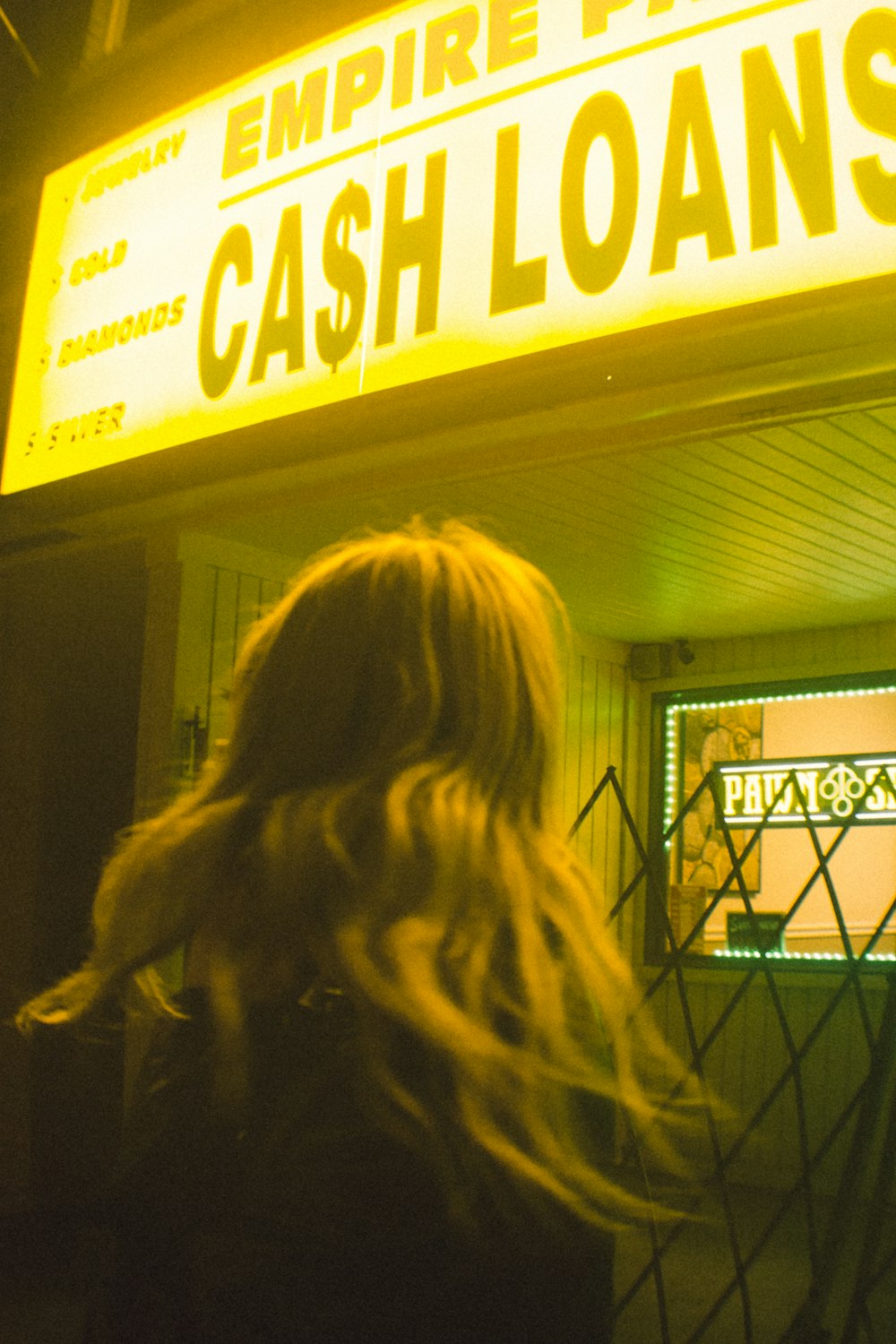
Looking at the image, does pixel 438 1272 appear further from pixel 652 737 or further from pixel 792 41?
pixel 652 737

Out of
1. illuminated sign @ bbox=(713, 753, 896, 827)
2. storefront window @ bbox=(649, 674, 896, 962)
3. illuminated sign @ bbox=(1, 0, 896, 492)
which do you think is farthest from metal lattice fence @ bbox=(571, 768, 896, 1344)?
illuminated sign @ bbox=(1, 0, 896, 492)

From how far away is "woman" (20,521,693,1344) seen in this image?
863 millimetres

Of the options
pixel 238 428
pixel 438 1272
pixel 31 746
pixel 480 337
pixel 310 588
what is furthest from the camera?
pixel 31 746

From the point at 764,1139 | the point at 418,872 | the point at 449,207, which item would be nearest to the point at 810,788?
the point at 764,1139

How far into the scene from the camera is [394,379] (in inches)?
85.2

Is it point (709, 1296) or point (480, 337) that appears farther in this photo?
point (709, 1296)

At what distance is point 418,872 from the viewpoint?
0.96 m

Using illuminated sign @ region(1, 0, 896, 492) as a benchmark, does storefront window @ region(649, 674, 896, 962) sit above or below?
below

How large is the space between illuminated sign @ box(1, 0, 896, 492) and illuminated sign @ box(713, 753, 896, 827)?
361cm

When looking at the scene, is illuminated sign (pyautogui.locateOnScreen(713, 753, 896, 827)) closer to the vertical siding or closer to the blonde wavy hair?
the vertical siding

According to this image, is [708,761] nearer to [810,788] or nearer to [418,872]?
[810,788]

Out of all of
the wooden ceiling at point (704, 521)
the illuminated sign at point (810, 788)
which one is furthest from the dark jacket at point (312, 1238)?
the illuminated sign at point (810, 788)

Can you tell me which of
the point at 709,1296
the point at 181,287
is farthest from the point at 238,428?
the point at 709,1296

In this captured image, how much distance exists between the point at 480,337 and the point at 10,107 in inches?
105
